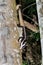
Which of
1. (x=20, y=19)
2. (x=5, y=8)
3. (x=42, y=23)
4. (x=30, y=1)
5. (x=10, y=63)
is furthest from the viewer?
(x=30, y=1)

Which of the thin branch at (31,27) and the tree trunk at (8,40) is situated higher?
the tree trunk at (8,40)

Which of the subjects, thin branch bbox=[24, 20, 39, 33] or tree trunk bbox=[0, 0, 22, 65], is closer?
tree trunk bbox=[0, 0, 22, 65]

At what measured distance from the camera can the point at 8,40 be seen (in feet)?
2.12

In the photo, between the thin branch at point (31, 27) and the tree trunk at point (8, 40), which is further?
the thin branch at point (31, 27)

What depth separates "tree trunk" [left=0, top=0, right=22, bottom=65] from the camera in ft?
2.00

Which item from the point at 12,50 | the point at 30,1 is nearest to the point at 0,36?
the point at 12,50

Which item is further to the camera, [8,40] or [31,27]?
[31,27]

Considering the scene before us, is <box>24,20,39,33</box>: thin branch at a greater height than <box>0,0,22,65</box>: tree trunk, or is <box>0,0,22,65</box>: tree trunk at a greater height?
<box>0,0,22,65</box>: tree trunk

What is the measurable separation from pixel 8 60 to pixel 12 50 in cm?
4

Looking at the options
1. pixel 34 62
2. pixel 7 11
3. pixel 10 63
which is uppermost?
pixel 7 11

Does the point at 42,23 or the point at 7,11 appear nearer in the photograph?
the point at 7,11

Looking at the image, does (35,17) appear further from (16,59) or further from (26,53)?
(16,59)

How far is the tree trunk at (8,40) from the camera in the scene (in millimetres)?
609

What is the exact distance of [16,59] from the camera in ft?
2.07
